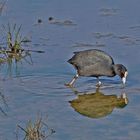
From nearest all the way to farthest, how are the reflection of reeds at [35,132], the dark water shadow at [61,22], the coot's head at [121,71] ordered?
the reflection of reeds at [35,132], the coot's head at [121,71], the dark water shadow at [61,22]

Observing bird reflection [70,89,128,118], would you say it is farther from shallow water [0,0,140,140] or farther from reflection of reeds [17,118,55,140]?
reflection of reeds [17,118,55,140]

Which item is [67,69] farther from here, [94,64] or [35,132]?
[35,132]

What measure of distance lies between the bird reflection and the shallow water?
0.25 feet

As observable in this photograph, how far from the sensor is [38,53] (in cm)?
1021

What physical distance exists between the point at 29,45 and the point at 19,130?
3.38 metres

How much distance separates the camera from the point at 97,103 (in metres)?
8.57

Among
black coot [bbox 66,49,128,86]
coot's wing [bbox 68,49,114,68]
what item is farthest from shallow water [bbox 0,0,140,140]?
coot's wing [bbox 68,49,114,68]

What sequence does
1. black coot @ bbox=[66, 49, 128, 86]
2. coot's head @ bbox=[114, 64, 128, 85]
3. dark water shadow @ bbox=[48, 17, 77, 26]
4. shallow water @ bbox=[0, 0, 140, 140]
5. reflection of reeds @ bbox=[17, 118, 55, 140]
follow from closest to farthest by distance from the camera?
reflection of reeds @ bbox=[17, 118, 55, 140] → shallow water @ bbox=[0, 0, 140, 140] → coot's head @ bbox=[114, 64, 128, 85] → black coot @ bbox=[66, 49, 128, 86] → dark water shadow @ bbox=[48, 17, 77, 26]

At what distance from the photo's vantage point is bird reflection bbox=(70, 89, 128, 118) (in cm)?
816

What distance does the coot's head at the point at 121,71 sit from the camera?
29.9 feet

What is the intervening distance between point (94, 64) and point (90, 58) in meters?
0.13

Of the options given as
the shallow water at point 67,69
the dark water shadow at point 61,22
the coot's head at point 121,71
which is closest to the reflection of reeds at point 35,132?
the shallow water at point 67,69

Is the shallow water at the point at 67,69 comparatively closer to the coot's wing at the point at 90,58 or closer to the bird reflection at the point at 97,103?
the bird reflection at the point at 97,103

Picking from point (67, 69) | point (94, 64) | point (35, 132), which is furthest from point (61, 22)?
point (35, 132)
